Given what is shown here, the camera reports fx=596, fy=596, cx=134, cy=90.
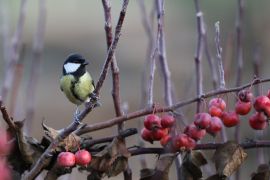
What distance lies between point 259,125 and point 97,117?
5001mm

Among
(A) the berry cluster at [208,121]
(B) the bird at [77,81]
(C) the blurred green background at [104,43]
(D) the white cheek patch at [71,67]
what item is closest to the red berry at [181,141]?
(A) the berry cluster at [208,121]

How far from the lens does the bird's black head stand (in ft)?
4.97

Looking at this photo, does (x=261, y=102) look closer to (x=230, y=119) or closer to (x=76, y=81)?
(x=230, y=119)

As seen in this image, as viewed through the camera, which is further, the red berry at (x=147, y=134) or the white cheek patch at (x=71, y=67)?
the white cheek patch at (x=71, y=67)

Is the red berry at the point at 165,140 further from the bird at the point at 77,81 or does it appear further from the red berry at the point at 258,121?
the bird at the point at 77,81

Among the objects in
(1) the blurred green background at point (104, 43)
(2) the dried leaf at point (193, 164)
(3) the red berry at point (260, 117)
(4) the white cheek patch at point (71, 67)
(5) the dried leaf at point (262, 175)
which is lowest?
(5) the dried leaf at point (262, 175)

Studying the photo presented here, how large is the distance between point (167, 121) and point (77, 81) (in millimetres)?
487

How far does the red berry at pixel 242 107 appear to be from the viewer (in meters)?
1.11

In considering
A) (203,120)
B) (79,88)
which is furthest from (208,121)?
(79,88)

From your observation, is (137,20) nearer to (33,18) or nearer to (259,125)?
(33,18)

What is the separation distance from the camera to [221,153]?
1.10 m

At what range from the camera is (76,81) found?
154 centimetres

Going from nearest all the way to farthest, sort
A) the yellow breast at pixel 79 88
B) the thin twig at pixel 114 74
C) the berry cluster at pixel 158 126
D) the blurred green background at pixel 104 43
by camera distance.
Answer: the thin twig at pixel 114 74
the berry cluster at pixel 158 126
the yellow breast at pixel 79 88
the blurred green background at pixel 104 43

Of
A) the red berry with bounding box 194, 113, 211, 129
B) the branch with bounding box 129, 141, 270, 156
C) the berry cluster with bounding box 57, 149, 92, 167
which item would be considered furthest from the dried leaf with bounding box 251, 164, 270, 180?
the berry cluster with bounding box 57, 149, 92, 167
